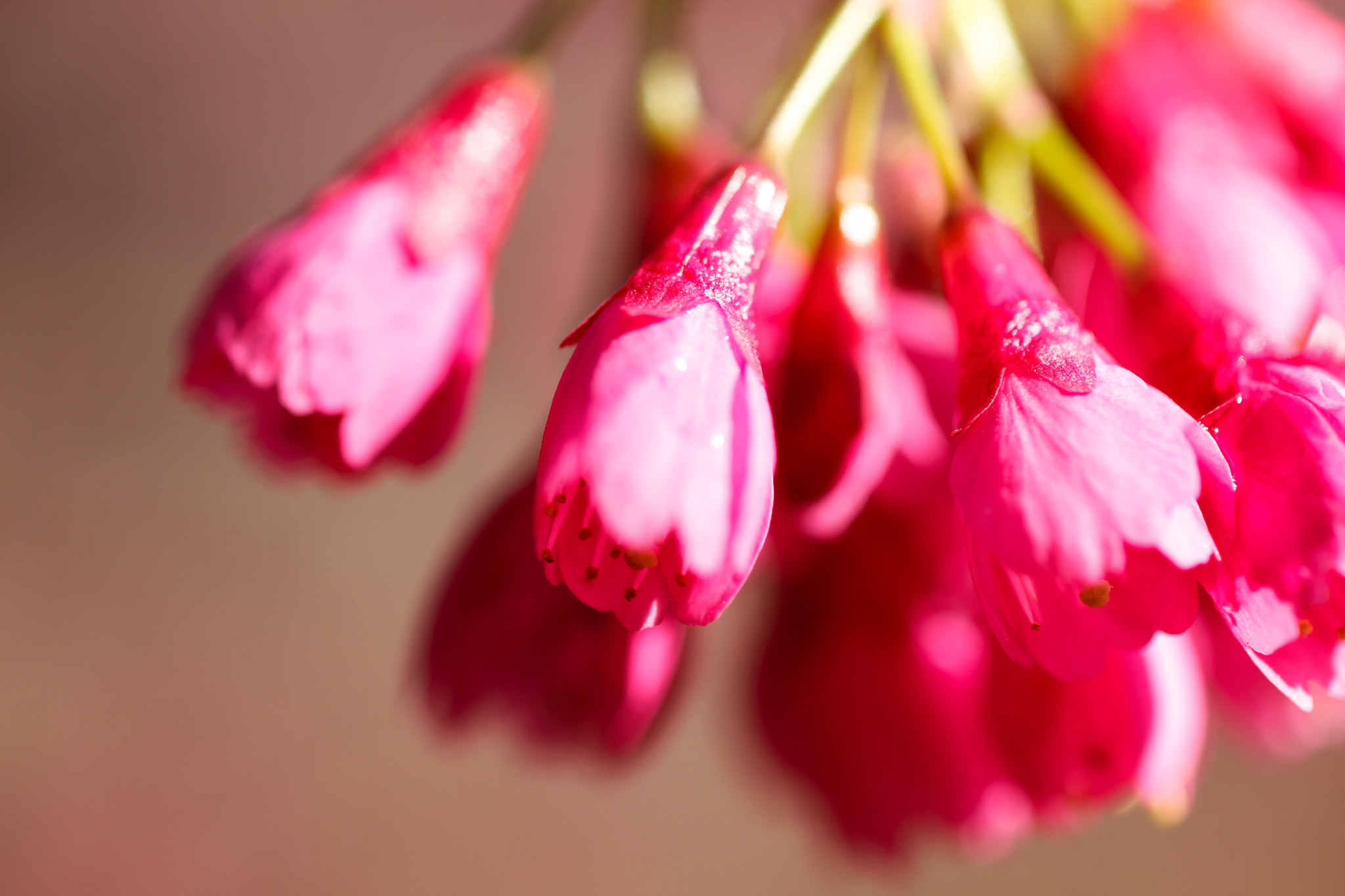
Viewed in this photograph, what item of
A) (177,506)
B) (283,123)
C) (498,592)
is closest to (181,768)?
(177,506)

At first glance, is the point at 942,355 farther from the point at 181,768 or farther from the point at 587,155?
the point at 181,768

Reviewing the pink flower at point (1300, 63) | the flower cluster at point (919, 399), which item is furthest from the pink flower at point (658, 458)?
the pink flower at point (1300, 63)

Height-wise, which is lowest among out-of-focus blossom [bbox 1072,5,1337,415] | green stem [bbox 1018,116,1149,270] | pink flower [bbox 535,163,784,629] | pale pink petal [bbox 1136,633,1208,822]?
pale pink petal [bbox 1136,633,1208,822]

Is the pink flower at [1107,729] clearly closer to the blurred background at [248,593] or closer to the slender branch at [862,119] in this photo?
the slender branch at [862,119]

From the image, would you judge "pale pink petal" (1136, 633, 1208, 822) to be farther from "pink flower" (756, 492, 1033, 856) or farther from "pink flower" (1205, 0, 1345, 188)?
"pink flower" (1205, 0, 1345, 188)

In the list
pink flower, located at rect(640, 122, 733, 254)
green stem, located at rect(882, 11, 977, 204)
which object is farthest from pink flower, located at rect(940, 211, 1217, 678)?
pink flower, located at rect(640, 122, 733, 254)

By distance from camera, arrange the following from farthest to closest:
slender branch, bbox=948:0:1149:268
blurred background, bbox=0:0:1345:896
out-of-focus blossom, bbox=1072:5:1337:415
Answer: blurred background, bbox=0:0:1345:896
slender branch, bbox=948:0:1149:268
out-of-focus blossom, bbox=1072:5:1337:415

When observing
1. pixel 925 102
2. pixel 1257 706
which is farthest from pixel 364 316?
pixel 1257 706
